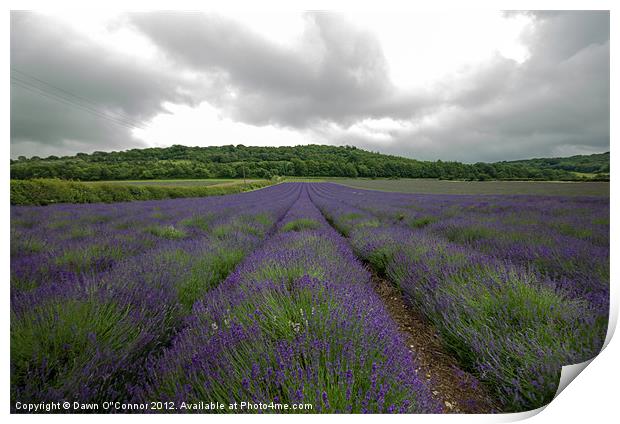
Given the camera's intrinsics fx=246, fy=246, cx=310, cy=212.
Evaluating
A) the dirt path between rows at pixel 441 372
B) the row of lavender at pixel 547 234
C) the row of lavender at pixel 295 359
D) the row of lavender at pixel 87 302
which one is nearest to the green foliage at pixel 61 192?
the row of lavender at pixel 87 302

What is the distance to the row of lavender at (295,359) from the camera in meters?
1.00

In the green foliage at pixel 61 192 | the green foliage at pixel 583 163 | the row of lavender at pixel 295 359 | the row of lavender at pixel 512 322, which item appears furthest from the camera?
the green foliage at pixel 583 163

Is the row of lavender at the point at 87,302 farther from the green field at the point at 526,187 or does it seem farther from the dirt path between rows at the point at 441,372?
the green field at the point at 526,187

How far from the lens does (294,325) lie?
4.24ft

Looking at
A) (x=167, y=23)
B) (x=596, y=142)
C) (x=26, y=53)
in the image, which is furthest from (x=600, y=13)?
(x=26, y=53)

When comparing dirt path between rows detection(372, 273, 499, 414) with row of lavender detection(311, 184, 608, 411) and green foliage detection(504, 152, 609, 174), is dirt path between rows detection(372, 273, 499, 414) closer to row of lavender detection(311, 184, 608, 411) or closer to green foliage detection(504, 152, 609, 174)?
row of lavender detection(311, 184, 608, 411)

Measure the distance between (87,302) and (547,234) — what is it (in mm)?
3736

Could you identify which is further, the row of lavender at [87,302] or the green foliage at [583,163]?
the green foliage at [583,163]

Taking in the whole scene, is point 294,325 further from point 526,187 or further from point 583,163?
point 526,187

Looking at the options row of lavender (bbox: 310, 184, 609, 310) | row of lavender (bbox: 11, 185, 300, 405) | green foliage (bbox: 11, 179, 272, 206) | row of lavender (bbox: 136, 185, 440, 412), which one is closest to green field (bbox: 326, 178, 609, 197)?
row of lavender (bbox: 310, 184, 609, 310)

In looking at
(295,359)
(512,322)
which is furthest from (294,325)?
(512,322)

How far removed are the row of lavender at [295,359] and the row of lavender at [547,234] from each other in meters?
1.38

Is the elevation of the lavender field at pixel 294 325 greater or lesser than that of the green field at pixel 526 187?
lesser
